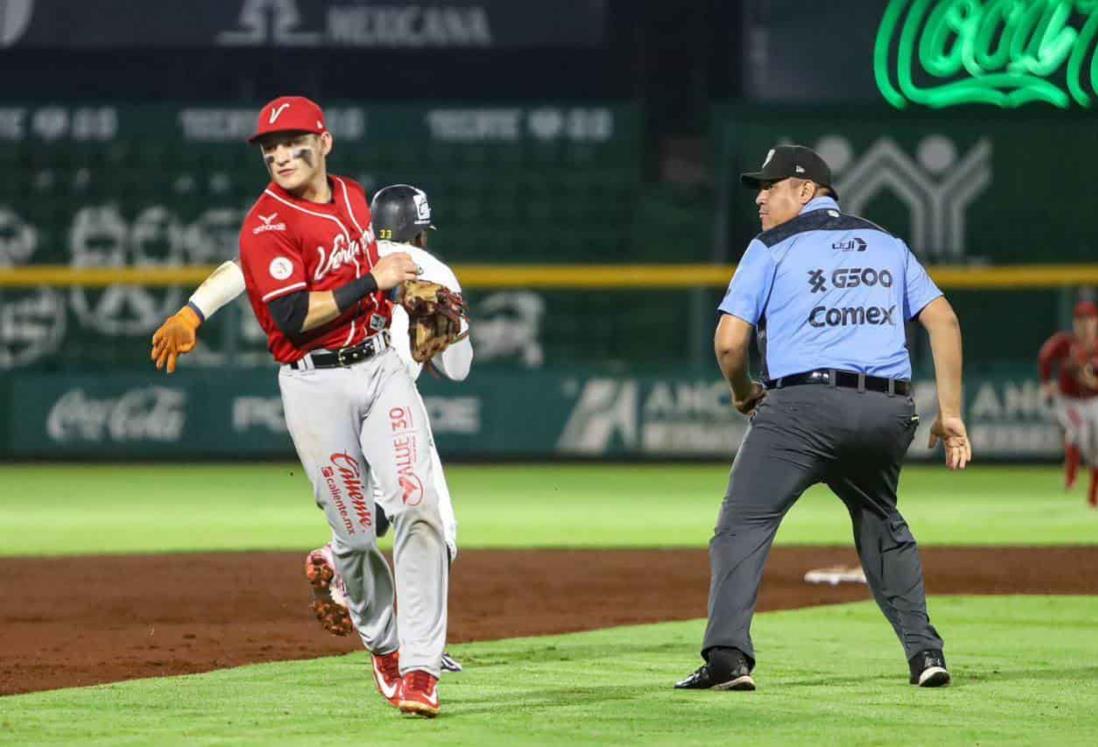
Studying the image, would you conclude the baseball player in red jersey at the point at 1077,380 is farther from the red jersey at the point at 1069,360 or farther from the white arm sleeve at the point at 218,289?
the white arm sleeve at the point at 218,289

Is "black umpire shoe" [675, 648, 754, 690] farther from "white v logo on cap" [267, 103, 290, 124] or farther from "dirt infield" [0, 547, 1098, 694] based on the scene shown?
"white v logo on cap" [267, 103, 290, 124]

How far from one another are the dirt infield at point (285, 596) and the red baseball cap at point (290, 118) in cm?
205

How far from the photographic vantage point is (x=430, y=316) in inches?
244

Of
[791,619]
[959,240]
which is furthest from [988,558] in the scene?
[959,240]

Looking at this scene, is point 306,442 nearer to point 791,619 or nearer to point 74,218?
point 791,619

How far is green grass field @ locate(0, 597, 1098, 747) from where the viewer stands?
5477mm

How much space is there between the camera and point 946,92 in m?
19.6

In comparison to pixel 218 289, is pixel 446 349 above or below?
below

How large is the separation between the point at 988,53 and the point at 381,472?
47.9 ft

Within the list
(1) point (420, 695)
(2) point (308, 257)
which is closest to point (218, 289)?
(2) point (308, 257)

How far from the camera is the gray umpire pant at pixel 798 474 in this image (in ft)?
20.8

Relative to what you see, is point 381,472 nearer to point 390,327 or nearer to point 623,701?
point 390,327

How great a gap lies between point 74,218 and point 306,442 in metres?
14.6

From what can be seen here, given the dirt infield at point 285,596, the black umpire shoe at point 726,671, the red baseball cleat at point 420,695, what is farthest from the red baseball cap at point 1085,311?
the red baseball cleat at point 420,695
